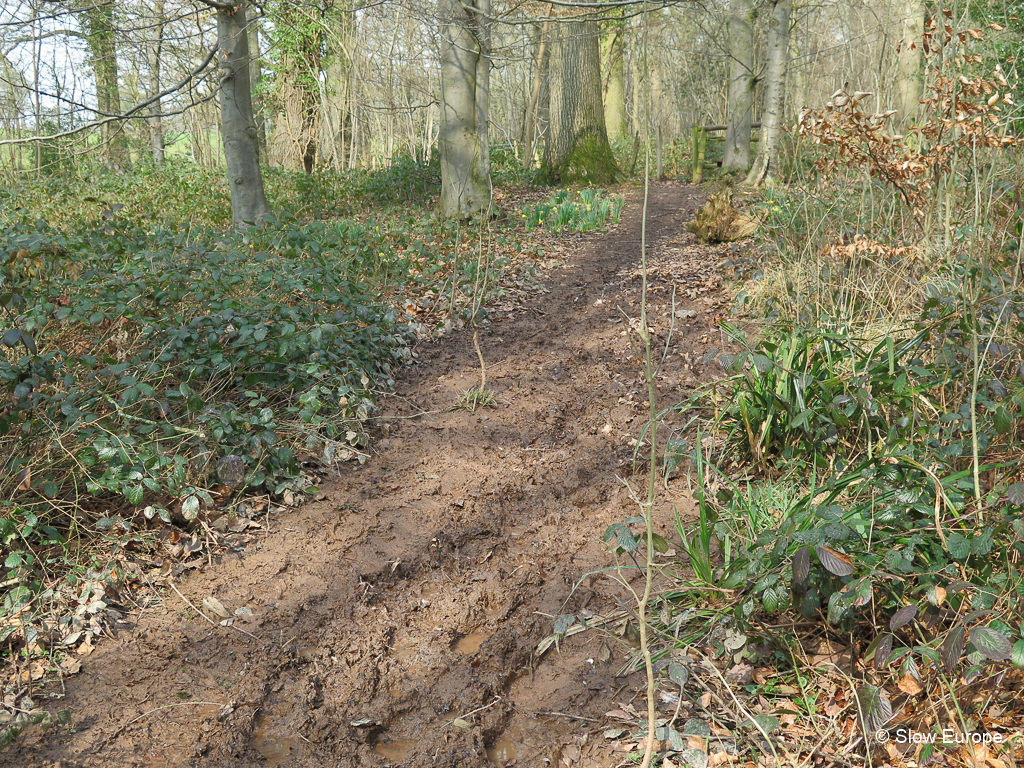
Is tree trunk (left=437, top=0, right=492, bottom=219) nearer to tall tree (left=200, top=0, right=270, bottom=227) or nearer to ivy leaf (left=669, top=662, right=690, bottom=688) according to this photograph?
tall tree (left=200, top=0, right=270, bottom=227)

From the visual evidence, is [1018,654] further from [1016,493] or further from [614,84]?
[614,84]

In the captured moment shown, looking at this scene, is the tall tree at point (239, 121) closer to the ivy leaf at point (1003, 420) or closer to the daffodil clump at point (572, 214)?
the daffodil clump at point (572, 214)

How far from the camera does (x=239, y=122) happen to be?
21.6 ft

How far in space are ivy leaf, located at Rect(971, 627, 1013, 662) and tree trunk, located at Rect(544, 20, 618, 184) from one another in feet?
38.1

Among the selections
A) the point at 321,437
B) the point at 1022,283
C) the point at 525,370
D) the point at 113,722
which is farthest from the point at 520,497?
the point at 1022,283

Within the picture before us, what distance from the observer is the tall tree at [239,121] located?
6.06 metres

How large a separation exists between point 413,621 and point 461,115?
22.2 feet

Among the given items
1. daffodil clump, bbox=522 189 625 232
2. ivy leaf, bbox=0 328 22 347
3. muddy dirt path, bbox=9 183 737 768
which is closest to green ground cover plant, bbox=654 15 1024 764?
muddy dirt path, bbox=9 183 737 768

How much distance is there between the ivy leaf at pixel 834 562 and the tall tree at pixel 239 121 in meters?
5.53

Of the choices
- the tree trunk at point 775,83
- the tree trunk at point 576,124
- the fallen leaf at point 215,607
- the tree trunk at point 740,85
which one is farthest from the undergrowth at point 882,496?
the tree trunk at point 576,124

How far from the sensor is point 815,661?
2.18m

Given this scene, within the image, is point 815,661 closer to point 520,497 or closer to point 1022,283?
point 520,497

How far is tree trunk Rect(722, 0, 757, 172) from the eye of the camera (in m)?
11.0

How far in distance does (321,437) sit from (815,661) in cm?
271
